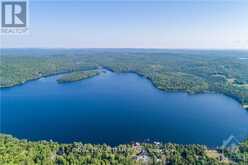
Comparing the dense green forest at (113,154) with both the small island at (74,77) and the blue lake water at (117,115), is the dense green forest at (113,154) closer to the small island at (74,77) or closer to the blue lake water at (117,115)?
the blue lake water at (117,115)

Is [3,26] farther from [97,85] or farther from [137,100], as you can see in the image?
[97,85]

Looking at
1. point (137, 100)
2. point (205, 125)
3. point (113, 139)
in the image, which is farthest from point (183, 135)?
point (137, 100)

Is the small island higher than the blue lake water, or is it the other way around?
the small island

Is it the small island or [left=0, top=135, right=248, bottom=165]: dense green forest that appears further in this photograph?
the small island

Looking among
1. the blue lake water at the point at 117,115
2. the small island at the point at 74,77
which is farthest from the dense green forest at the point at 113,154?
the small island at the point at 74,77

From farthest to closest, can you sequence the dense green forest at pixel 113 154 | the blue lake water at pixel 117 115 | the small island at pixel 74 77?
the small island at pixel 74 77 → the blue lake water at pixel 117 115 → the dense green forest at pixel 113 154

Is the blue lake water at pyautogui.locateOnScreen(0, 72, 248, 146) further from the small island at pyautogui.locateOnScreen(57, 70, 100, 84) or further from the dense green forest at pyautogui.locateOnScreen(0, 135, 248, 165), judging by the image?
the small island at pyautogui.locateOnScreen(57, 70, 100, 84)

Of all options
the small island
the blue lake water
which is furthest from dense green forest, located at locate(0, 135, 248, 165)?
the small island
